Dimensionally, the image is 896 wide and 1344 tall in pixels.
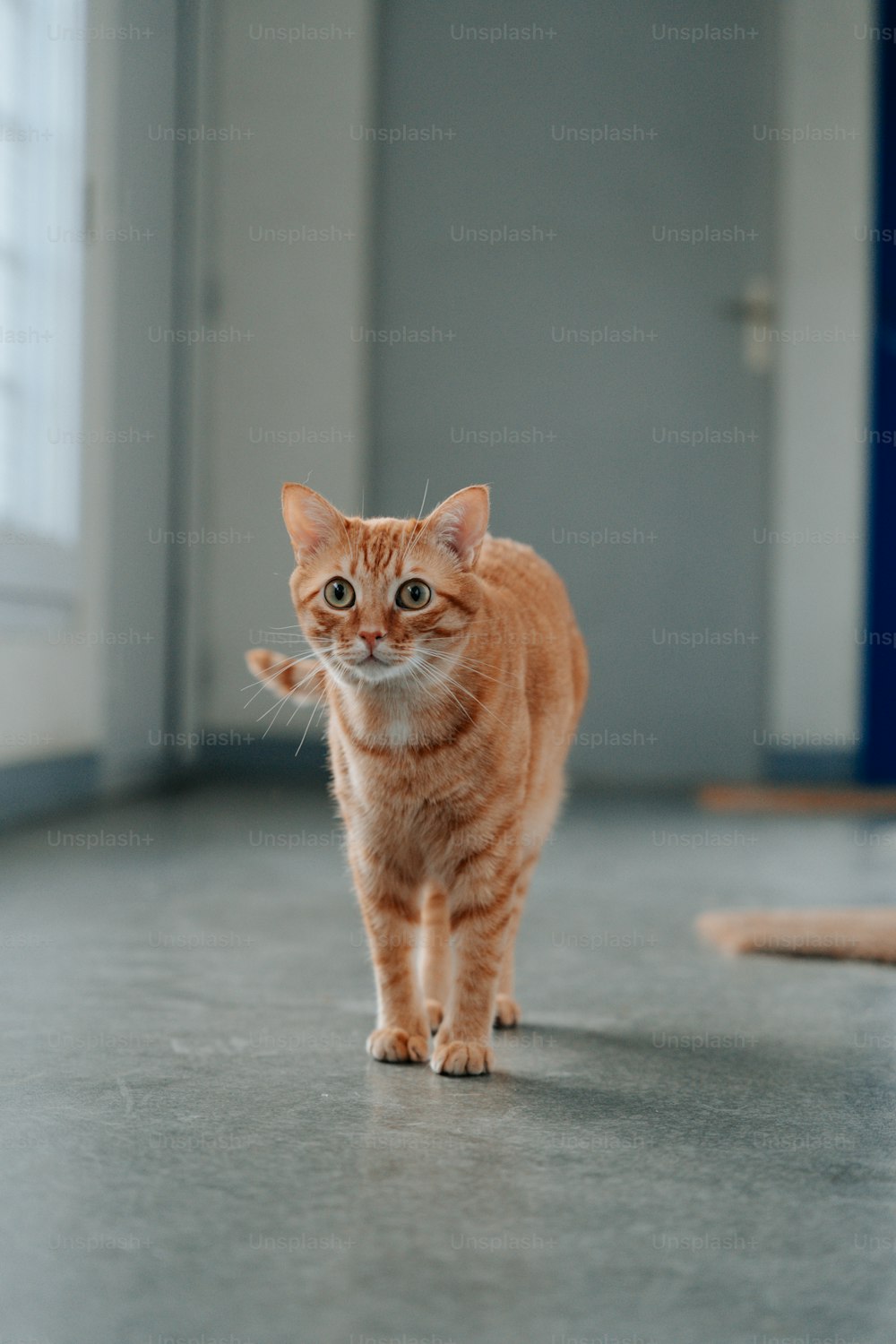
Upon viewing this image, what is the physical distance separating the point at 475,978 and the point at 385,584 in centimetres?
48

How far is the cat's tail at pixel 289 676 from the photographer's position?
1.81 meters

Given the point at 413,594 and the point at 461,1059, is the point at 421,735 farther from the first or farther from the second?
the point at 461,1059

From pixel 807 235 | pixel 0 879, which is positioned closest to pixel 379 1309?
pixel 0 879

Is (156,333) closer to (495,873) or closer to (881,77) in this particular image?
(881,77)

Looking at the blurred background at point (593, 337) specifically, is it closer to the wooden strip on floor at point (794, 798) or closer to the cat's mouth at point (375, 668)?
the wooden strip on floor at point (794, 798)

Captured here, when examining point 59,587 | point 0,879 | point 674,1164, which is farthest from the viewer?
point 59,587

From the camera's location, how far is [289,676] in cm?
188

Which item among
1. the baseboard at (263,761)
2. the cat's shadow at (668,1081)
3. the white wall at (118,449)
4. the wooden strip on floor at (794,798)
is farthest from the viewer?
the baseboard at (263,761)

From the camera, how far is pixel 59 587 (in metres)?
3.97

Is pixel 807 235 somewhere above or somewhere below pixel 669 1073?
above

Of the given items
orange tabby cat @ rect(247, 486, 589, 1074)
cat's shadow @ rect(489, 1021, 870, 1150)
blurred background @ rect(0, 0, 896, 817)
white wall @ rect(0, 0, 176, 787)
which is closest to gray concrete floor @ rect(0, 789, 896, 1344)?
cat's shadow @ rect(489, 1021, 870, 1150)

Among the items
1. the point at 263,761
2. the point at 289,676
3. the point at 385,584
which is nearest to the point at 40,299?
the point at 263,761

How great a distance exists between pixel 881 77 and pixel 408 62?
5.99 feet

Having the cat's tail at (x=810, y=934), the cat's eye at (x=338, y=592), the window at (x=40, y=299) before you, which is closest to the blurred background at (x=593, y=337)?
the window at (x=40, y=299)
